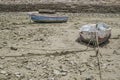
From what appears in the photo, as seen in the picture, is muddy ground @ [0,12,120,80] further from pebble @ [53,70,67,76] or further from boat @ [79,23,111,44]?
boat @ [79,23,111,44]

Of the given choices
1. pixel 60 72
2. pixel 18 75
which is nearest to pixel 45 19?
pixel 60 72

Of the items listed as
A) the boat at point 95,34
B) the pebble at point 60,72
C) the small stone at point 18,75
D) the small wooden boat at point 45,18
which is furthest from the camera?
the small wooden boat at point 45,18

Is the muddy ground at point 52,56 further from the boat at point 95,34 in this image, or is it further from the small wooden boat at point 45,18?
the small wooden boat at point 45,18

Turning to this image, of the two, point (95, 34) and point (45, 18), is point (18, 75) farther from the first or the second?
point (45, 18)

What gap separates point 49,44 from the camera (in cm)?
1423

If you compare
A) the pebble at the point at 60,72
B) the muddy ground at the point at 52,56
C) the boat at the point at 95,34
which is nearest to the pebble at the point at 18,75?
the muddy ground at the point at 52,56

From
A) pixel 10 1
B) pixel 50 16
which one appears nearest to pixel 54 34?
pixel 50 16

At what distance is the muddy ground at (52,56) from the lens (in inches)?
407

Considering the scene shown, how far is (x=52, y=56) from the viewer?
1234cm

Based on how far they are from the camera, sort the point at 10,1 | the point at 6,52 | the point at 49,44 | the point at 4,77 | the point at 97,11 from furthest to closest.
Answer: the point at 10,1, the point at 97,11, the point at 49,44, the point at 6,52, the point at 4,77

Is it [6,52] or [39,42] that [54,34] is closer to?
[39,42]

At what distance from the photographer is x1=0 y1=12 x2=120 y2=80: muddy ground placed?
1034cm

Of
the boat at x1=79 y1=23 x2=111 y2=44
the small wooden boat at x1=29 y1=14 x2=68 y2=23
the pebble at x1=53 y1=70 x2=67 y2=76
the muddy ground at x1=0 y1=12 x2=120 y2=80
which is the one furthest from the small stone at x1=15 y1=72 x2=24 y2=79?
the small wooden boat at x1=29 y1=14 x2=68 y2=23

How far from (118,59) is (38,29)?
7.51 m
